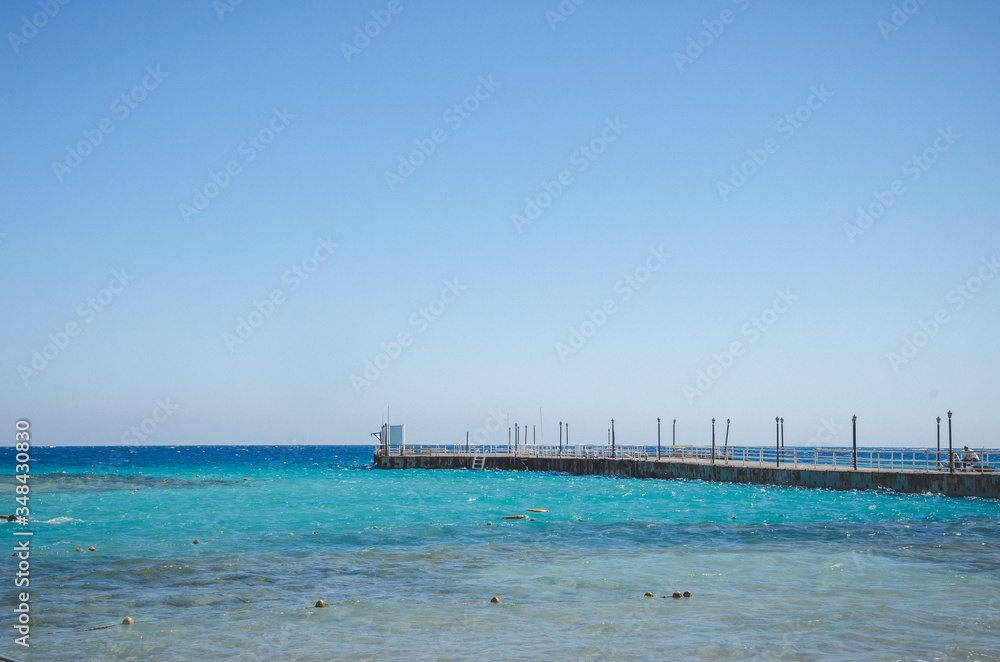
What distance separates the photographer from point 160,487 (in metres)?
58.5

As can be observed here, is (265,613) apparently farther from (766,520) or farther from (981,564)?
(766,520)

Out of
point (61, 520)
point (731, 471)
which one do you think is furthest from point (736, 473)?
point (61, 520)

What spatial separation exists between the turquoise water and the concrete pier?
35.6 feet

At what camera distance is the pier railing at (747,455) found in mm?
48406

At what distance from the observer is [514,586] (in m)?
16.7

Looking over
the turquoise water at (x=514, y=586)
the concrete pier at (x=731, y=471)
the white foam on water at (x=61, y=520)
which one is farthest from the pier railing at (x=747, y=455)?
the white foam on water at (x=61, y=520)

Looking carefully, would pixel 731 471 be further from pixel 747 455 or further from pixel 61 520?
pixel 61 520

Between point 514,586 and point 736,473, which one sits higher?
point 514,586

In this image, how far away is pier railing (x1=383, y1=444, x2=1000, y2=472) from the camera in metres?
48.4

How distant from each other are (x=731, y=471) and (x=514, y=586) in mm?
42830

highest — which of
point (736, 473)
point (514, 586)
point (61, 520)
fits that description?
point (514, 586)

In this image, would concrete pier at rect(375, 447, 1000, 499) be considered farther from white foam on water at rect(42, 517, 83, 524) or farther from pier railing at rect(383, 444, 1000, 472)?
white foam on water at rect(42, 517, 83, 524)

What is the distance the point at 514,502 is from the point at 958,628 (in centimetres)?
2871

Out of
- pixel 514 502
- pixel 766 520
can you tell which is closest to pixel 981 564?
pixel 766 520
